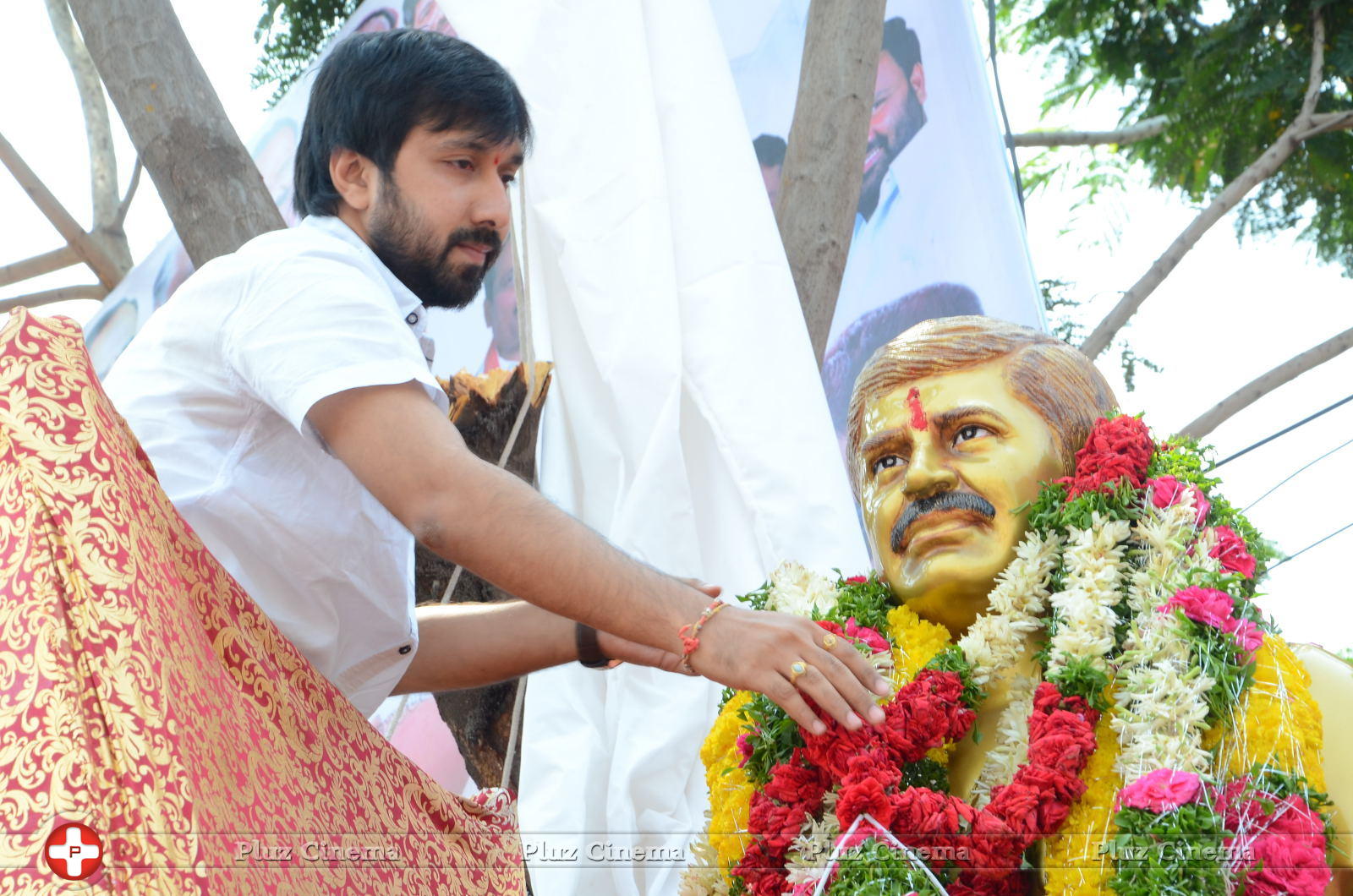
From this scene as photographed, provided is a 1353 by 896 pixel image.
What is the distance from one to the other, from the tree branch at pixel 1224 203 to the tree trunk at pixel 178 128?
2.95 m

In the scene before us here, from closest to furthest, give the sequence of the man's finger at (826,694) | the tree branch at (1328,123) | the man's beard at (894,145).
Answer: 1. the man's finger at (826,694)
2. the tree branch at (1328,123)
3. the man's beard at (894,145)

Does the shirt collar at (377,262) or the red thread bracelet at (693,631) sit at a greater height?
the shirt collar at (377,262)

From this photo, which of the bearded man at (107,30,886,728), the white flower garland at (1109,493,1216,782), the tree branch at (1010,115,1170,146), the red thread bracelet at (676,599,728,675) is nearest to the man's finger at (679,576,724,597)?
the bearded man at (107,30,886,728)

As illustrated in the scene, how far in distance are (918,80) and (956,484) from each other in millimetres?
3358

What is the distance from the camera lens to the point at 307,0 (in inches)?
206

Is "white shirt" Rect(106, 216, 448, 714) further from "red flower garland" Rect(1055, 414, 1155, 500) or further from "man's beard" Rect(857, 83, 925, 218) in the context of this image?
"man's beard" Rect(857, 83, 925, 218)

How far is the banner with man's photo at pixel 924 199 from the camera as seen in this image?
4781 millimetres

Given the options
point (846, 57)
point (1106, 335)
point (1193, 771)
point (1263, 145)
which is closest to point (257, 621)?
point (1193, 771)

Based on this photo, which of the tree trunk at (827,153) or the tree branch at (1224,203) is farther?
the tree branch at (1224,203)

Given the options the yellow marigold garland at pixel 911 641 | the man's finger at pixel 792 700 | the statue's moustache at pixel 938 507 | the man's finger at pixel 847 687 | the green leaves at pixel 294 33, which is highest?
the green leaves at pixel 294 33

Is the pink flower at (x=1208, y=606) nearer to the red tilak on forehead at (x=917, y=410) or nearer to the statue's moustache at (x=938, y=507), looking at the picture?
the statue's moustache at (x=938, y=507)

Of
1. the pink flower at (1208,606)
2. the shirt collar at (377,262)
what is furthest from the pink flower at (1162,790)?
the shirt collar at (377,262)

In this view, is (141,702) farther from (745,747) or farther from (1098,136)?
(1098,136)

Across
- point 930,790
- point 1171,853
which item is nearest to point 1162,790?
point 1171,853
